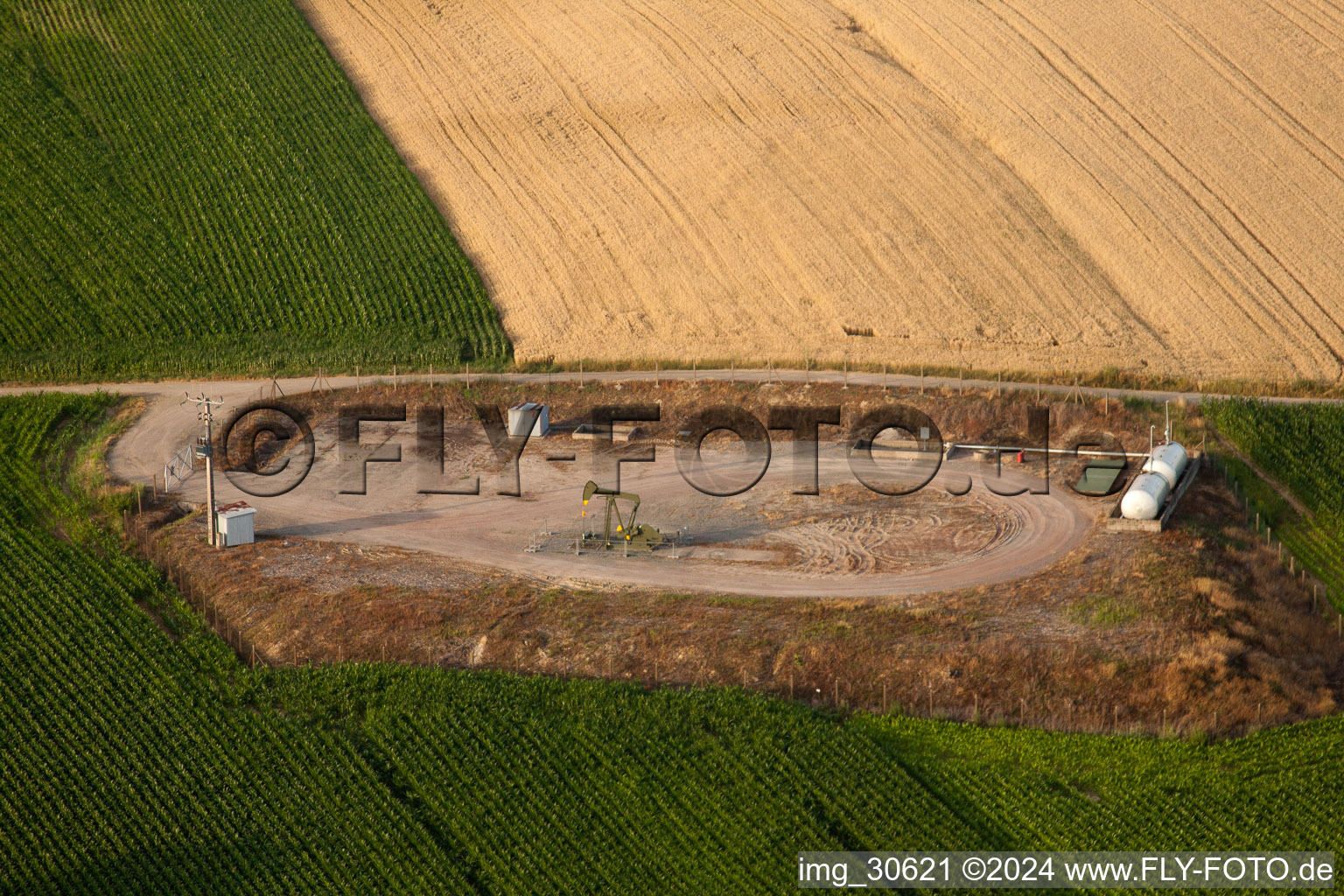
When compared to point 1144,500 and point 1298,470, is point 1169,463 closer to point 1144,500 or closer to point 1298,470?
point 1144,500

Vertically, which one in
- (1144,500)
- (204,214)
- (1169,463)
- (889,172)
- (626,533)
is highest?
(889,172)

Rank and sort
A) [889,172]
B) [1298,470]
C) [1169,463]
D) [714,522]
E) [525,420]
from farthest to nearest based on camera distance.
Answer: [889,172] < [525,420] < [1298,470] < [714,522] < [1169,463]

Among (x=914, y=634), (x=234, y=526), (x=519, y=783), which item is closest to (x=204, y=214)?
(x=234, y=526)

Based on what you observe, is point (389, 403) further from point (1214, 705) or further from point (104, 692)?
point (1214, 705)

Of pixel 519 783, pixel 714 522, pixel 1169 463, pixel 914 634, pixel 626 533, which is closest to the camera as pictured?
pixel 519 783

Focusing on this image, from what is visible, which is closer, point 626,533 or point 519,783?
point 519,783

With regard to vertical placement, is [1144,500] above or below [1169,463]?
below
